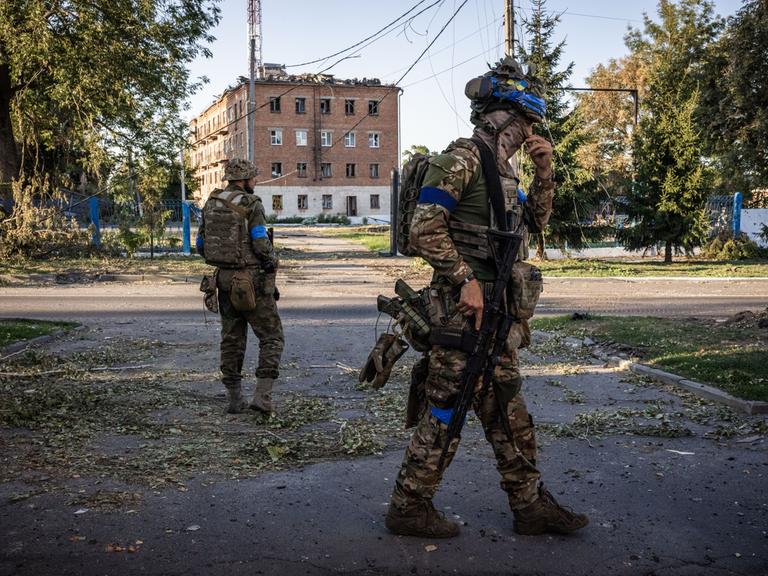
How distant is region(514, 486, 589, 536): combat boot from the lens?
377 centimetres

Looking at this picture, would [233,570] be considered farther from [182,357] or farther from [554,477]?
[182,357]

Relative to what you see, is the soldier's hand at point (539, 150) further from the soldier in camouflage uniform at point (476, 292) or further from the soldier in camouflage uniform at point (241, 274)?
the soldier in camouflage uniform at point (241, 274)

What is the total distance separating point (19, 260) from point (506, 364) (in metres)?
20.1

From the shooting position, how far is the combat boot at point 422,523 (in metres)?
3.73

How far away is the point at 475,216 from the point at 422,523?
1582 mm

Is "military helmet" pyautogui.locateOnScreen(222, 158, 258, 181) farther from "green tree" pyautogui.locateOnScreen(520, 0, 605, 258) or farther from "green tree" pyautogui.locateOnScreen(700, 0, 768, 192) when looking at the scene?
"green tree" pyautogui.locateOnScreen(700, 0, 768, 192)

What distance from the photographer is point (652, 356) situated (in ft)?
27.7

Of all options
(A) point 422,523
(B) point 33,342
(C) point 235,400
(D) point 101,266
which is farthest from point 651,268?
(A) point 422,523

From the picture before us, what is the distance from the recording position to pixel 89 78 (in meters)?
19.7

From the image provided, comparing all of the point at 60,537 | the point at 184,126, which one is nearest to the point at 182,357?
the point at 60,537

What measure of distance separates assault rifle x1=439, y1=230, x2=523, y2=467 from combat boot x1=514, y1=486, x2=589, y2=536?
387 mm

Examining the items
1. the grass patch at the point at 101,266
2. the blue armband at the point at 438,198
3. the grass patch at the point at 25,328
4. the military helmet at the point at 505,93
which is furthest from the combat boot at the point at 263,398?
the grass patch at the point at 101,266

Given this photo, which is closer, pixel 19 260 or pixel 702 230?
pixel 19 260

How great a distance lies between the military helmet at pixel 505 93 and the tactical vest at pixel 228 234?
275 centimetres
